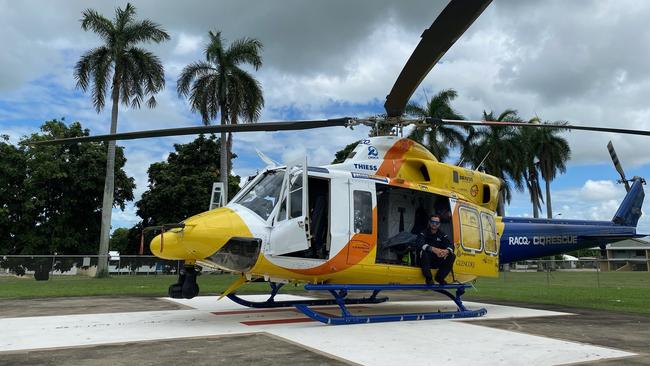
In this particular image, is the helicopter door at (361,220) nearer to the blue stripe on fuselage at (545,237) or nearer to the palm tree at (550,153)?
the blue stripe on fuselage at (545,237)

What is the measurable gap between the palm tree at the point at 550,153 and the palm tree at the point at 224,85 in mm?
35501

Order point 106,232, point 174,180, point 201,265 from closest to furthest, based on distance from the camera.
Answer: point 201,265, point 106,232, point 174,180

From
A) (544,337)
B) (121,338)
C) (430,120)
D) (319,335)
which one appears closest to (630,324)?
(544,337)

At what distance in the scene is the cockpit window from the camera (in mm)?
8731

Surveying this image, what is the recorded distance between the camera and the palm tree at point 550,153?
54.1 metres

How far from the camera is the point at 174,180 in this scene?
41.6 meters

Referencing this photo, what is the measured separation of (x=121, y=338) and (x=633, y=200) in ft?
47.4

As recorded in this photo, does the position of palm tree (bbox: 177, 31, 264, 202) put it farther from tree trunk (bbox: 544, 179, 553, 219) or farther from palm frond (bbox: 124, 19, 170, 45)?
tree trunk (bbox: 544, 179, 553, 219)

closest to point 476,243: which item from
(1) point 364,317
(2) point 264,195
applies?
(1) point 364,317

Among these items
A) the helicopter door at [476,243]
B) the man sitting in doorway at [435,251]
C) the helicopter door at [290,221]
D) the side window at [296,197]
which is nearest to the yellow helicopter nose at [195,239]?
the helicopter door at [290,221]

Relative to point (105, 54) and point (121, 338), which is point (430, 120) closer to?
point (121, 338)

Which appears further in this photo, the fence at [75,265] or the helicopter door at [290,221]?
the fence at [75,265]

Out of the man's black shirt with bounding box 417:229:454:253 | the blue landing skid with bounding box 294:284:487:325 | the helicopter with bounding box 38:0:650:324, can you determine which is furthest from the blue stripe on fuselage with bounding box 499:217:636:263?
the man's black shirt with bounding box 417:229:454:253

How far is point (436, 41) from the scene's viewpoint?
21.5ft
